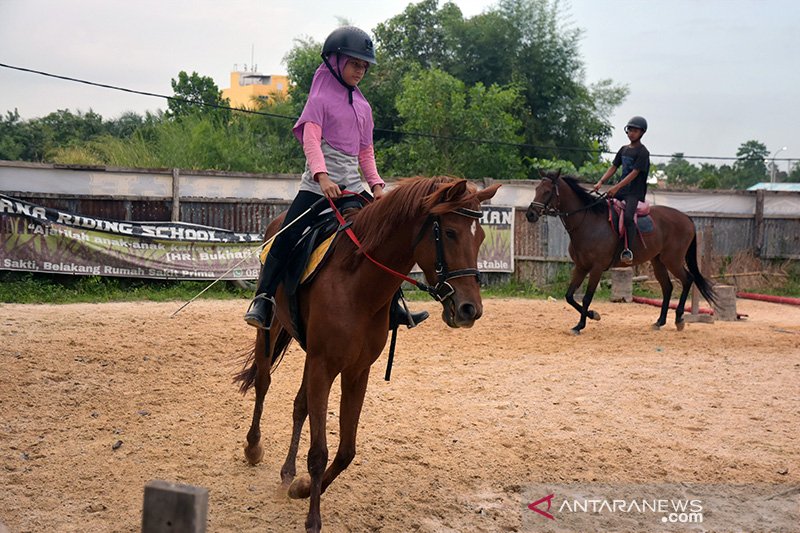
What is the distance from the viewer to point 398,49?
3127cm

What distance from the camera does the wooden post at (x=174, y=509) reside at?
7.00ft

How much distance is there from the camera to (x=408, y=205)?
413 centimetres

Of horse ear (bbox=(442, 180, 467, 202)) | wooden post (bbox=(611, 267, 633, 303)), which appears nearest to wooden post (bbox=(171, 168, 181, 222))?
wooden post (bbox=(611, 267, 633, 303))

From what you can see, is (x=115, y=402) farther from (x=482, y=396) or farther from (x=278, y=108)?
(x=278, y=108)

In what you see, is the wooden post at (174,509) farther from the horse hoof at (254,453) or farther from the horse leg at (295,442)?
the horse hoof at (254,453)

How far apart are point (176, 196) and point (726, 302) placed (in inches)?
426

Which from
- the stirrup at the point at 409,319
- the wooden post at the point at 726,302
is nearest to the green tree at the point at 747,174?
the wooden post at the point at 726,302

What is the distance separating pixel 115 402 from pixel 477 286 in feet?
→ 14.2

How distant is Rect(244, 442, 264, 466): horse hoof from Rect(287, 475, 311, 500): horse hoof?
0.69 meters

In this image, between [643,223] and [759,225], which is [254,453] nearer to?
[643,223]

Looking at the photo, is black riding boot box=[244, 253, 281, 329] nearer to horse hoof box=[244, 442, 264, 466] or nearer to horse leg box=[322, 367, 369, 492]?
horse leg box=[322, 367, 369, 492]

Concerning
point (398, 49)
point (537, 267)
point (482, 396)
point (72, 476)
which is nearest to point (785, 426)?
point (482, 396)

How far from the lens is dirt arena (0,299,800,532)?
4621 mm

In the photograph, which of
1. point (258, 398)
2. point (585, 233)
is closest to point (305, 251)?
point (258, 398)
